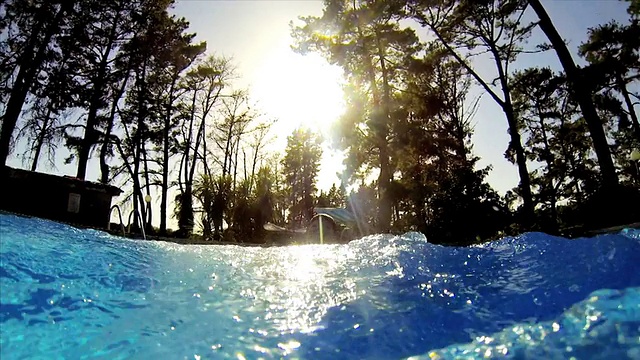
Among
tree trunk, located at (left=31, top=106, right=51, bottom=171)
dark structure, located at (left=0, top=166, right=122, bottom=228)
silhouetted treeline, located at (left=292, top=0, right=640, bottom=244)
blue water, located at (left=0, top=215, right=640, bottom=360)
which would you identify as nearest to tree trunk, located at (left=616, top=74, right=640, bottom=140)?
silhouetted treeline, located at (left=292, top=0, right=640, bottom=244)

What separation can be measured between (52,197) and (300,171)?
3004cm

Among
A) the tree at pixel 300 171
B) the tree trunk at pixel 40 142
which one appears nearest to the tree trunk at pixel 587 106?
the tree trunk at pixel 40 142

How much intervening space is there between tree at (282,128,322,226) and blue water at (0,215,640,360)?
33.9 m

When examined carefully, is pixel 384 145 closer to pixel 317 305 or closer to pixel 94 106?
pixel 94 106

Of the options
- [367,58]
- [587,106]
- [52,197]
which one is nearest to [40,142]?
[52,197]

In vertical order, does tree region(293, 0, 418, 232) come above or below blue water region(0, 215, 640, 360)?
above

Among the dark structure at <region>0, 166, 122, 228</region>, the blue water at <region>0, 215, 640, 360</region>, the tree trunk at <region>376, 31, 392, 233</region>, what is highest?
the tree trunk at <region>376, 31, 392, 233</region>

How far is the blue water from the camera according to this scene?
2.61m

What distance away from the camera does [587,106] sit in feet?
29.7

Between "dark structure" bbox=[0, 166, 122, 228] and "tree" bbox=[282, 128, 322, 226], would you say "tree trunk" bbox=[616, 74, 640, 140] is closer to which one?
"dark structure" bbox=[0, 166, 122, 228]

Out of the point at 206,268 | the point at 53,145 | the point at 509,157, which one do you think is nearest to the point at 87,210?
the point at 53,145

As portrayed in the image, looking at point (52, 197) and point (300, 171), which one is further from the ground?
point (300, 171)

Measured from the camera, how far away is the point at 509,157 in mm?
17078

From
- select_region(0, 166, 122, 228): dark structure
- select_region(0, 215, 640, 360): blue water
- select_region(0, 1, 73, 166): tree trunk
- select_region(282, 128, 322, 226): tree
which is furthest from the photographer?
select_region(282, 128, 322, 226): tree
